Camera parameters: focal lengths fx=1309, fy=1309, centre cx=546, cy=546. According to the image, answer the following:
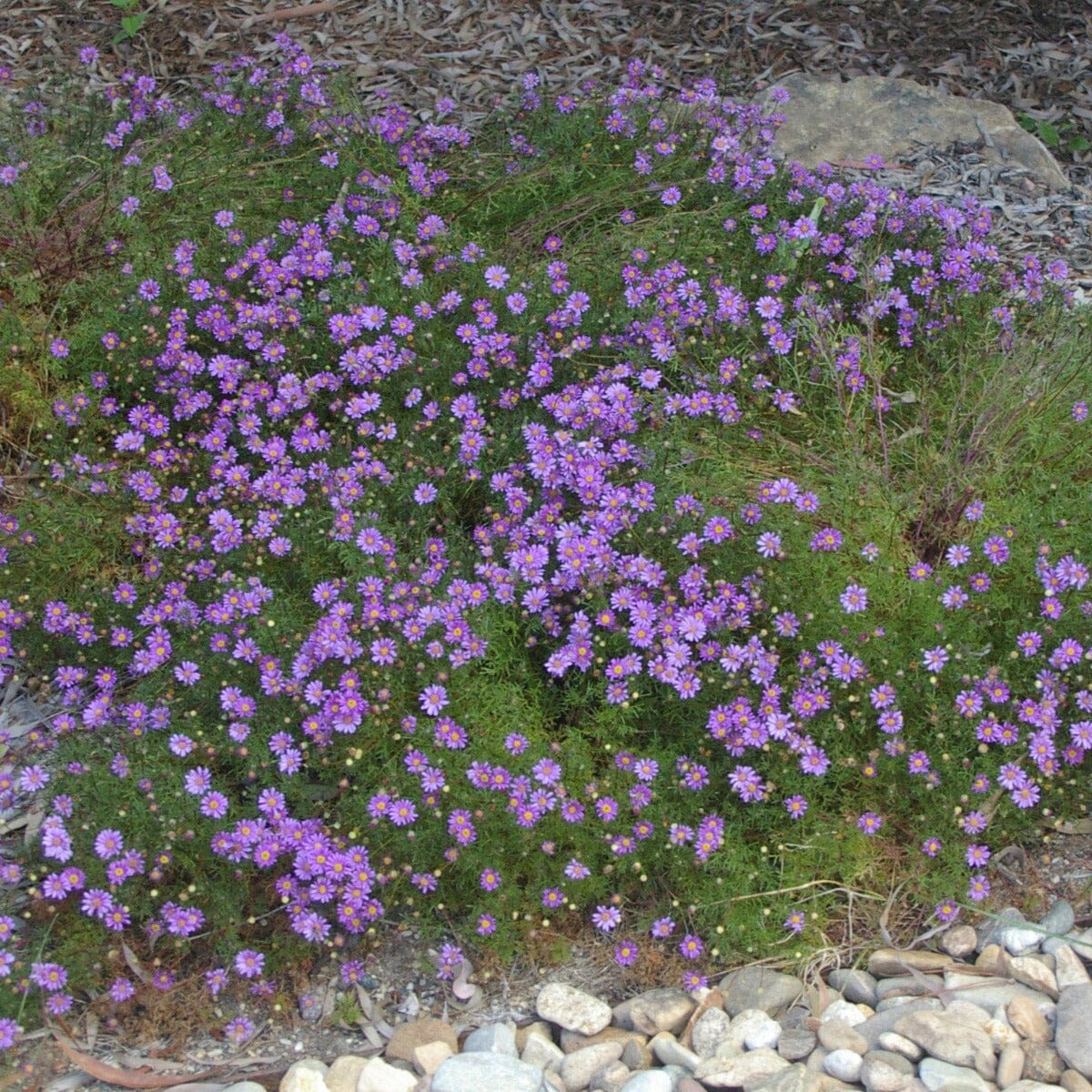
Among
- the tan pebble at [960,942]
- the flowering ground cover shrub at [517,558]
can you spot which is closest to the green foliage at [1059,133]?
the flowering ground cover shrub at [517,558]

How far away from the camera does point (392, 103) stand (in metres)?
6.39

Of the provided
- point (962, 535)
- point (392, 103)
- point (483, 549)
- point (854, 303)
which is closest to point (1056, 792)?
point (962, 535)

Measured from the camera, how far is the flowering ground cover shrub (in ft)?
11.2

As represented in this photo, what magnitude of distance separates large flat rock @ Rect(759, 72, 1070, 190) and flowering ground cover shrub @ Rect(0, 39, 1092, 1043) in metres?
0.94

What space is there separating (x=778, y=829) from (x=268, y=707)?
1.45m

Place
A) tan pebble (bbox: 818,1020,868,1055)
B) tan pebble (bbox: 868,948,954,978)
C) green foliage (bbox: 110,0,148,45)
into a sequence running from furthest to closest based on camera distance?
1. green foliage (bbox: 110,0,148,45)
2. tan pebble (bbox: 868,948,954,978)
3. tan pebble (bbox: 818,1020,868,1055)

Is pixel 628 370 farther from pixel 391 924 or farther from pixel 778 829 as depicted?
pixel 391 924

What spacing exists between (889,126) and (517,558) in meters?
3.67

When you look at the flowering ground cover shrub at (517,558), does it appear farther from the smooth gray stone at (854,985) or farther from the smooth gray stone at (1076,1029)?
the smooth gray stone at (1076,1029)

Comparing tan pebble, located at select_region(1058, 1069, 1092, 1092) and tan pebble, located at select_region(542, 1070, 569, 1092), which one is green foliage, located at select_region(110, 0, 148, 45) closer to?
tan pebble, located at select_region(542, 1070, 569, 1092)

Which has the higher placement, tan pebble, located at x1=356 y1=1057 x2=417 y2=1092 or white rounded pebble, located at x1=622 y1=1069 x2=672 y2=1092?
white rounded pebble, located at x1=622 y1=1069 x2=672 y2=1092

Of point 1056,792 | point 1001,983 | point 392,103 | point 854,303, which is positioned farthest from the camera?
point 392,103

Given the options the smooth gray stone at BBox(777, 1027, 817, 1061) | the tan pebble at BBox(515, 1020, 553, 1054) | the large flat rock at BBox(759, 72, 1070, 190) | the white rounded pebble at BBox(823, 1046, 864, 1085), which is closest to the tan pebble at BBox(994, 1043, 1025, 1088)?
the white rounded pebble at BBox(823, 1046, 864, 1085)

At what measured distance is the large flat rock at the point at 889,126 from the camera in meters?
6.17
